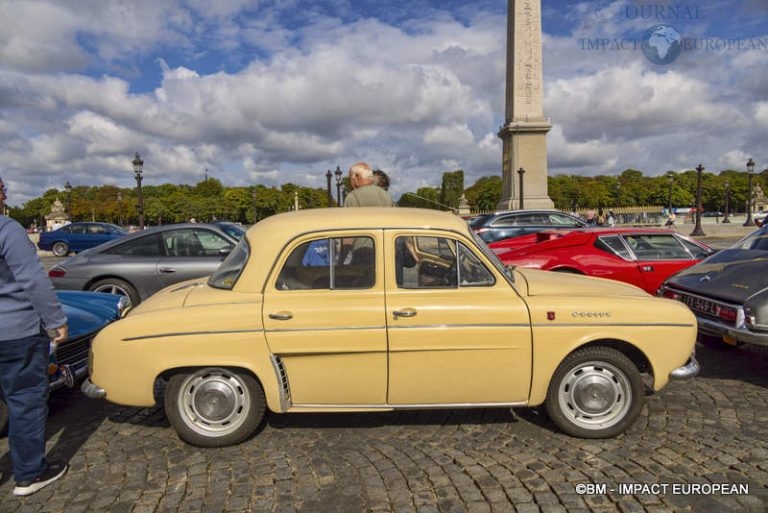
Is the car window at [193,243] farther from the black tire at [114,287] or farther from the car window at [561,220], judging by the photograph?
the car window at [561,220]

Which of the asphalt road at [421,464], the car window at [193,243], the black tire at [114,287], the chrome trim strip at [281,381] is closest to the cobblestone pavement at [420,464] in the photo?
the asphalt road at [421,464]

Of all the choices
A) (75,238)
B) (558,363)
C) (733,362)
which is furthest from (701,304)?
(75,238)

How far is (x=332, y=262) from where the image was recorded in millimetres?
→ 3754

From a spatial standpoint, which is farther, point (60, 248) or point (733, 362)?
point (60, 248)

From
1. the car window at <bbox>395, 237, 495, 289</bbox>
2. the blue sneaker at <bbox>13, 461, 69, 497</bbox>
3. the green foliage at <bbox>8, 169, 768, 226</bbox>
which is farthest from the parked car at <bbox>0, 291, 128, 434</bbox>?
the green foliage at <bbox>8, 169, 768, 226</bbox>

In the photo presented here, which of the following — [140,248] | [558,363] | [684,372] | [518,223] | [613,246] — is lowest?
[684,372]

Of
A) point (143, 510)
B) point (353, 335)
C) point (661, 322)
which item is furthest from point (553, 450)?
point (143, 510)

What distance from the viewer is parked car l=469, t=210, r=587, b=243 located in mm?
14992

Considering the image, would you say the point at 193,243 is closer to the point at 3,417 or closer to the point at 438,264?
the point at 3,417

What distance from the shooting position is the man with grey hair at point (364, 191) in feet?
18.9

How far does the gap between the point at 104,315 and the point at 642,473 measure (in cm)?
487

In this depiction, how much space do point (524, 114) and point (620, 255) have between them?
77.3 feet

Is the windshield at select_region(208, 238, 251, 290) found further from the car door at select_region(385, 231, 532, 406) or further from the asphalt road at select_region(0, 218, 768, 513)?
the asphalt road at select_region(0, 218, 768, 513)

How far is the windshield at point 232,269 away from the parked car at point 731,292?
438cm
